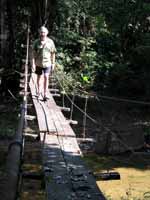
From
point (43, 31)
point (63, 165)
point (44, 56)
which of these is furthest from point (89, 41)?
point (63, 165)

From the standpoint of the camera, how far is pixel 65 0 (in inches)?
488

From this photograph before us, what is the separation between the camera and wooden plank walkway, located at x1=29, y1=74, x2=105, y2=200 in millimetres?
2812

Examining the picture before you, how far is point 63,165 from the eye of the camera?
11.5 ft

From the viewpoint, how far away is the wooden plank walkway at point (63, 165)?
2812mm

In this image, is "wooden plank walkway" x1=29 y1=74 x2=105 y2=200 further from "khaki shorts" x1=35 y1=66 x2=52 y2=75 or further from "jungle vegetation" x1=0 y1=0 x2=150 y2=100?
"jungle vegetation" x1=0 y1=0 x2=150 y2=100

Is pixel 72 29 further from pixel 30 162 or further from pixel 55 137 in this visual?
pixel 55 137

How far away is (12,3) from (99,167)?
614cm

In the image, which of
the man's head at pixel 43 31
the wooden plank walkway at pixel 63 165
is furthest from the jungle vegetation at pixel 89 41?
the wooden plank walkway at pixel 63 165

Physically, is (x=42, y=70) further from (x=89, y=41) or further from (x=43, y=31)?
(x=89, y=41)

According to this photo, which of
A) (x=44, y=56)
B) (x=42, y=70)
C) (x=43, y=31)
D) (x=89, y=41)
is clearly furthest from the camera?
(x=89, y=41)

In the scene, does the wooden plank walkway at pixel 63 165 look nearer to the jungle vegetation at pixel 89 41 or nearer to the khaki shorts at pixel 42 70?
the khaki shorts at pixel 42 70

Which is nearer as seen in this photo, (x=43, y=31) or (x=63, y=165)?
(x=63, y=165)

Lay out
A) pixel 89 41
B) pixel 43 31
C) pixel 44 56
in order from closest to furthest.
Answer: pixel 43 31
pixel 44 56
pixel 89 41

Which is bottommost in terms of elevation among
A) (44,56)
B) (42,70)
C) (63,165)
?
(63,165)
